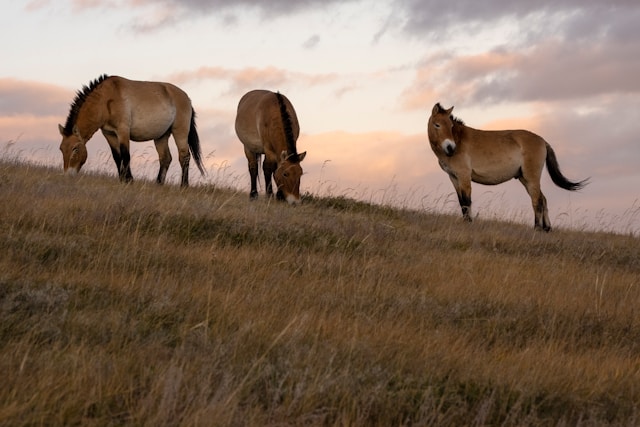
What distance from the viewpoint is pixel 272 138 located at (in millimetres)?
15977

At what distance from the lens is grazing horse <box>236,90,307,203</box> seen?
48.7 ft

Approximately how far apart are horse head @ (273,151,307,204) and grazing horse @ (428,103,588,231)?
341 cm

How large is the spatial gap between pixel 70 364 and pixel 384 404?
6.43ft

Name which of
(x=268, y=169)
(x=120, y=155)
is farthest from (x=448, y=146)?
(x=120, y=155)

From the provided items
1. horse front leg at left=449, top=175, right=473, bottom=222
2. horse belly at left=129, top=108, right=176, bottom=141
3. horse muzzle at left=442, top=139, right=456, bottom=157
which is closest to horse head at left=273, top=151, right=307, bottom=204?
horse muzzle at left=442, top=139, right=456, bottom=157

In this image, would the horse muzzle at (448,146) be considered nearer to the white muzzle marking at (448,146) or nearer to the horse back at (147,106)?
the white muzzle marking at (448,146)

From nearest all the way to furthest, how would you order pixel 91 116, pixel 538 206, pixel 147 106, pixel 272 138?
pixel 272 138 < pixel 91 116 < pixel 147 106 < pixel 538 206

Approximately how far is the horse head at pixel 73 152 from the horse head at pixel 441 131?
7147mm

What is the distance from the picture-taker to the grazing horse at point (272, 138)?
1484cm

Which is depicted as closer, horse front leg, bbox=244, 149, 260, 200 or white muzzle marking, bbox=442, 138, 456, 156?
white muzzle marking, bbox=442, 138, 456, 156

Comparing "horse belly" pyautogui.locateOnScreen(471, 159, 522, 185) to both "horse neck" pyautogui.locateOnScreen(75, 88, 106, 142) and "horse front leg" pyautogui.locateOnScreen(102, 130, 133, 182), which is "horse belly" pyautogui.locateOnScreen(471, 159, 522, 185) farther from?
"horse neck" pyautogui.locateOnScreen(75, 88, 106, 142)

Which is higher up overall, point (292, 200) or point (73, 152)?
point (73, 152)

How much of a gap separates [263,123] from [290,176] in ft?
6.88

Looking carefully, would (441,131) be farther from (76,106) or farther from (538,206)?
(76,106)
